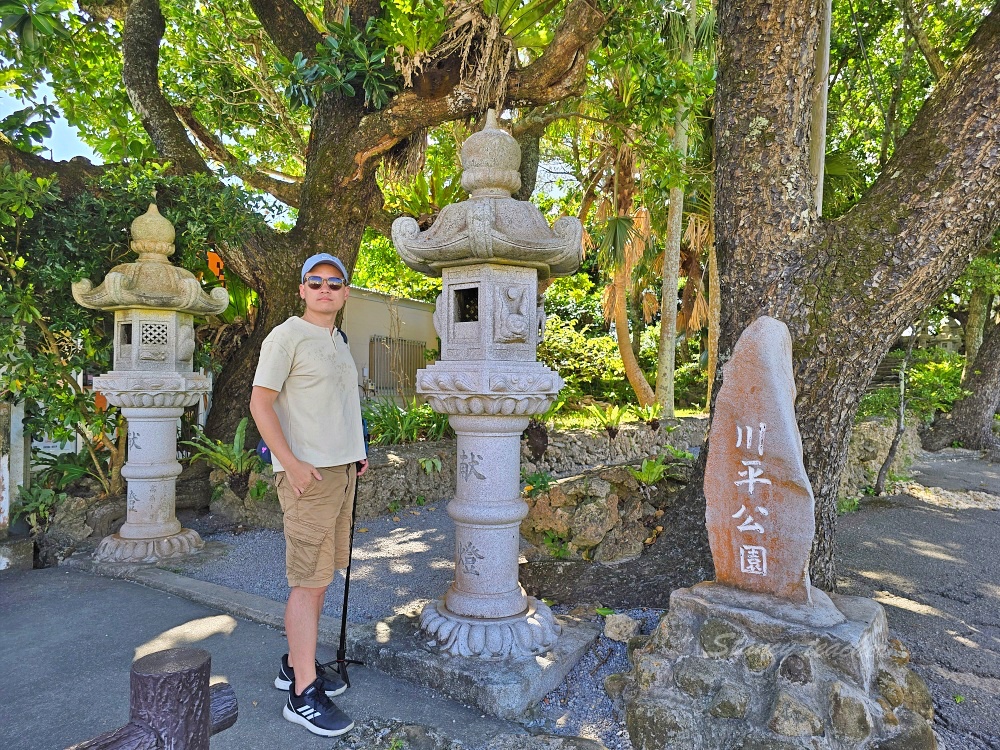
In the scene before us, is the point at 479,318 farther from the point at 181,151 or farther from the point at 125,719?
the point at 181,151

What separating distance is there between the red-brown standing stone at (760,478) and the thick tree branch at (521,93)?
4.50 meters

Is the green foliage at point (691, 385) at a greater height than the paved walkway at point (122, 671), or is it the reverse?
the green foliage at point (691, 385)

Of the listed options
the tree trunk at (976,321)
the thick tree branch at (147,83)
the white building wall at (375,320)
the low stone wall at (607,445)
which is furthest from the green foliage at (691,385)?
the thick tree branch at (147,83)

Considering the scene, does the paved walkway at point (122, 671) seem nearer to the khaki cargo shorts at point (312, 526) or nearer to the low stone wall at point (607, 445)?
the khaki cargo shorts at point (312, 526)

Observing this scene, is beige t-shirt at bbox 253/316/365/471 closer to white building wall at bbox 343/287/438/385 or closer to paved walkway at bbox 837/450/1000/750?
paved walkway at bbox 837/450/1000/750

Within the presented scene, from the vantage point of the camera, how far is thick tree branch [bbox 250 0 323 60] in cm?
705

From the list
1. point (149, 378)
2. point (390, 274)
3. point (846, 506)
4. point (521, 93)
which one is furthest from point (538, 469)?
point (390, 274)

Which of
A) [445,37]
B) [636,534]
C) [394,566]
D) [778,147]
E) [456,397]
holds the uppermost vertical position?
[445,37]

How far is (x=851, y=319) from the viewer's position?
336 cm

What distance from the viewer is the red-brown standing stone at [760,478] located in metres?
2.67

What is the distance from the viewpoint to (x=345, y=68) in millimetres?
6043

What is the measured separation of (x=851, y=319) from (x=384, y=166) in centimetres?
527

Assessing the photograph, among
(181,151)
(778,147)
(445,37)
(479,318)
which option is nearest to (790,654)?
(479,318)

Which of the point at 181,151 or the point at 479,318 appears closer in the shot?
the point at 479,318
